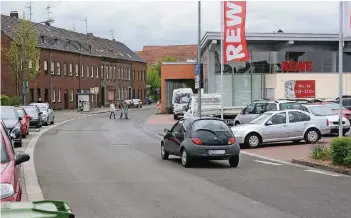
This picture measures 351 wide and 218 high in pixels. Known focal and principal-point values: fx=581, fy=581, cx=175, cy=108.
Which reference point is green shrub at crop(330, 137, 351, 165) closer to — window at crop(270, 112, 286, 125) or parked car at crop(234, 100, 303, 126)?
window at crop(270, 112, 286, 125)

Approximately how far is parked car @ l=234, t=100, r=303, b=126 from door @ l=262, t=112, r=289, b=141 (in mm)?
4129

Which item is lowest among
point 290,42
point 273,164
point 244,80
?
point 273,164

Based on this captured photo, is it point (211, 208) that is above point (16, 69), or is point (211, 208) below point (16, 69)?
below

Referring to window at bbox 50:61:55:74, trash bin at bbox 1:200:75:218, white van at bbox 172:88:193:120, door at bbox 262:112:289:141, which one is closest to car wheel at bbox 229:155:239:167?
door at bbox 262:112:289:141

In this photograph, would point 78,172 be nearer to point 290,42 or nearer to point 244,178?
point 244,178

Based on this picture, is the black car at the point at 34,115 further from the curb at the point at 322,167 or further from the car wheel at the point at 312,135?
the curb at the point at 322,167

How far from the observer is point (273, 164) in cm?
1695

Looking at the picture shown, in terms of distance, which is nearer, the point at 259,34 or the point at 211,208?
the point at 211,208

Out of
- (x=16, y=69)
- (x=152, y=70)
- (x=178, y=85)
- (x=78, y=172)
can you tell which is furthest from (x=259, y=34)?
(x=152, y=70)

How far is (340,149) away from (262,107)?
520 inches

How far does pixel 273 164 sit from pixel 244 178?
3614mm

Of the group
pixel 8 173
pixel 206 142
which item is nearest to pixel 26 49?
pixel 206 142

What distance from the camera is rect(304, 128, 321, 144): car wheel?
2353cm

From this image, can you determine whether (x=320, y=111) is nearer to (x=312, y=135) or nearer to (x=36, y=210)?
(x=312, y=135)
